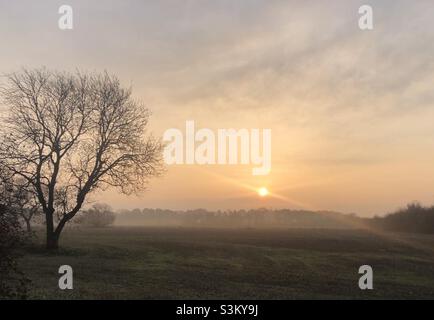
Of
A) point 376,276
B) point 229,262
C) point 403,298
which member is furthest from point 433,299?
point 229,262

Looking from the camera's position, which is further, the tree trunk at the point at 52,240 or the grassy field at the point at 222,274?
the tree trunk at the point at 52,240

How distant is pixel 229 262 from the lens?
34.9m

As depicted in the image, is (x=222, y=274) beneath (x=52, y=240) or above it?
beneath

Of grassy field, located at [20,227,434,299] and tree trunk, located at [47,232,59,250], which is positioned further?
tree trunk, located at [47,232,59,250]

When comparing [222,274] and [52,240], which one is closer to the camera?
[222,274]

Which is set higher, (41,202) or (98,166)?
(98,166)

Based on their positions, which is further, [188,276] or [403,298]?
[188,276]

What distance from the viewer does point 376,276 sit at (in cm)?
2944

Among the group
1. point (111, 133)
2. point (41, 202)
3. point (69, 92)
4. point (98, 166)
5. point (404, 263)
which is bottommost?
point (404, 263)

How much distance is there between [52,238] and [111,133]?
1111 centimetres
